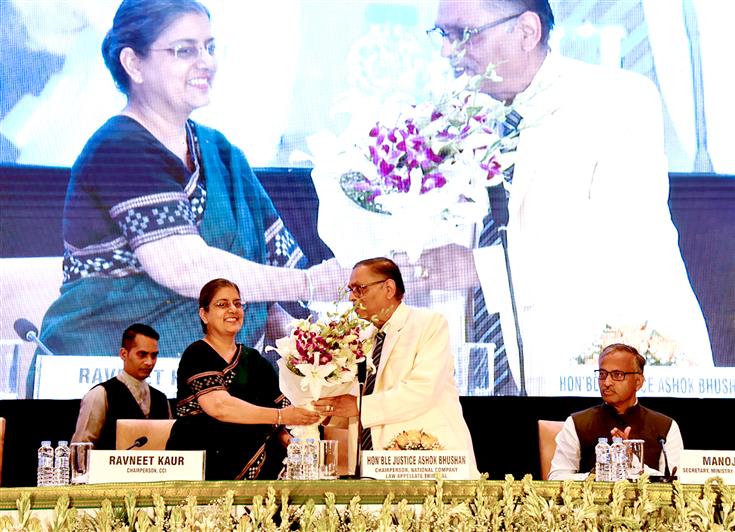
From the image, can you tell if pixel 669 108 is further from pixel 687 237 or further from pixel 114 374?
pixel 114 374

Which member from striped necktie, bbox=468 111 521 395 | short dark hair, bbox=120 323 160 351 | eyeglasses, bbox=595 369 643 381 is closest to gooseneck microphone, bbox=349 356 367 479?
eyeglasses, bbox=595 369 643 381

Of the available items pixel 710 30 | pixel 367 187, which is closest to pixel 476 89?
pixel 367 187

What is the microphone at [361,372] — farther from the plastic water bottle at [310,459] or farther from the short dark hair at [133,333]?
the short dark hair at [133,333]

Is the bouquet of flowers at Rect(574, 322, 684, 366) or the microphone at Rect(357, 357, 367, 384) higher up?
the bouquet of flowers at Rect(574, 322, 684, 366)

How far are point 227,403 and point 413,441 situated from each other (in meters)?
0.63

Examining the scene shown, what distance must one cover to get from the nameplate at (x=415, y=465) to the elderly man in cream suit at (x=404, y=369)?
0.69 meters

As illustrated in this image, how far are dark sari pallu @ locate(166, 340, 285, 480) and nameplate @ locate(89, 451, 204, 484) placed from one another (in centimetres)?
78

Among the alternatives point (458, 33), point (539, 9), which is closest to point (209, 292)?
point (458, 33)

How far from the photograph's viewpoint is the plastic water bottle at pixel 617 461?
3023 mm

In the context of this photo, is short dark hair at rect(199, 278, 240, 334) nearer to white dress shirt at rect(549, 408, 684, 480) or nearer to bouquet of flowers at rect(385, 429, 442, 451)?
bouquet of flowers at rect(385, 429, 442, 451)

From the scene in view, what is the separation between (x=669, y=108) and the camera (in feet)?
16.7

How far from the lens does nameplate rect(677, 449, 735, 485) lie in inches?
108

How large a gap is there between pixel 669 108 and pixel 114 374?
2973mm

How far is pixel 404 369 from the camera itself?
3.63m
